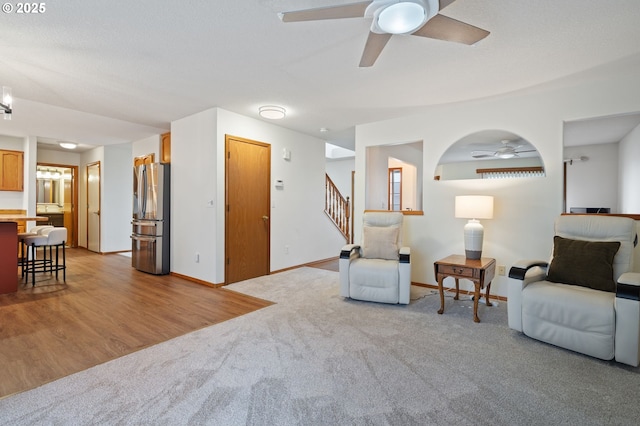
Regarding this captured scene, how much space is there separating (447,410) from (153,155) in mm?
6130

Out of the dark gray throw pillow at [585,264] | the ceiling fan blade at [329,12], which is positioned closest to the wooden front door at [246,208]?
the ceiling fan blade at [329,12]

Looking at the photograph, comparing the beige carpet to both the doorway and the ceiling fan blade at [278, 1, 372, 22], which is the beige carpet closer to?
the ceiling fan blade at [278, 1, 372, 22]

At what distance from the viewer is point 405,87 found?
3449mm

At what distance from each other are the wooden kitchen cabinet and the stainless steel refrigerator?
10.0 ft

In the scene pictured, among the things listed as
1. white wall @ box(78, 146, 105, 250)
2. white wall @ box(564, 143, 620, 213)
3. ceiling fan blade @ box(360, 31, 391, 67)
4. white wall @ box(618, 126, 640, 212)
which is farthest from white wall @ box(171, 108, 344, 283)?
white wall @ box(618, 126, 640, 212)

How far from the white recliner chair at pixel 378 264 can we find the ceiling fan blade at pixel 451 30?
212cm

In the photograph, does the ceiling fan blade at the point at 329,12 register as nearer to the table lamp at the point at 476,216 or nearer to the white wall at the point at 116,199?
the table lamp at the point at 476,216

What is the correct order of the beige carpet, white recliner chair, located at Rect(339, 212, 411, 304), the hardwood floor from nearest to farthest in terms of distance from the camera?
the beige carpet, the hardwood floor, white recliner chair, located at Rect(339, 212, 411, 304)

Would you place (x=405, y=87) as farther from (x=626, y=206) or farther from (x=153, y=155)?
(x=153, y=155)

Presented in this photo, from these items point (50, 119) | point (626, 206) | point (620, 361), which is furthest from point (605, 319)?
point (50, 119)

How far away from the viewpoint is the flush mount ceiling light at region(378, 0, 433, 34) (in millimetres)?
1756

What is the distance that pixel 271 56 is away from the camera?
2.76m

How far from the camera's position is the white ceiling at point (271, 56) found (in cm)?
215

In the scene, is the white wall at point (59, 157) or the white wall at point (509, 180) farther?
the white wall at point (59, 157)
